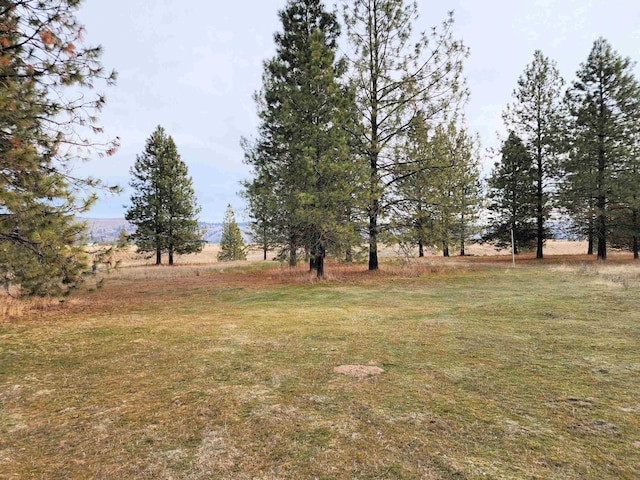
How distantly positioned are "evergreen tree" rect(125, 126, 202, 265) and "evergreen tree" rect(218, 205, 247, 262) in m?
14.5

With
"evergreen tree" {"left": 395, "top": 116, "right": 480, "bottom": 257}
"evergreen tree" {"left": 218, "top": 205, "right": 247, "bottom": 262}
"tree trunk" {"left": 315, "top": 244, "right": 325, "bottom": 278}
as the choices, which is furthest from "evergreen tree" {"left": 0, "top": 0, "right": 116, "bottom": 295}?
"evergreen tree" {"left": 218, "top": 205, "right": 247, "bottom": 262}

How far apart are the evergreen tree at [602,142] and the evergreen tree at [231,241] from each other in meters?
33.5

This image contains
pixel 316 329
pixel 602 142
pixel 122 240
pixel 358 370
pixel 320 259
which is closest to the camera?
pixel 358 370

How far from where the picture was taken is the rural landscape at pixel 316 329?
2451mm

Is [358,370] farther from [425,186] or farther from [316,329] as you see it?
[425,186]

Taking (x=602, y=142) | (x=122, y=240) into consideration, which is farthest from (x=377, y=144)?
(x=602, y=142)

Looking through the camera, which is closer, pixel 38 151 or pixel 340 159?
pixel 38 151

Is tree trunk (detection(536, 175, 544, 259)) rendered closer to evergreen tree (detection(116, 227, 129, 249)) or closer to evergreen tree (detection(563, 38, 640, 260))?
evergreen tree (detection(563, 38, 640, 260))

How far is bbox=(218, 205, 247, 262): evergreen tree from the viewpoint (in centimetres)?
4267

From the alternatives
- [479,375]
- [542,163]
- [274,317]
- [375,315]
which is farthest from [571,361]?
[542,163]

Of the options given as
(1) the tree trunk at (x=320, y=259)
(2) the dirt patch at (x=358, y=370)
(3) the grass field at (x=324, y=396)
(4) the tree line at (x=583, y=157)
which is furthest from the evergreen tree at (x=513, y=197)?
(2) the dirt patch at (x=358, y=370)

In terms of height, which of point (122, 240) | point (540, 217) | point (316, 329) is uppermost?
point (540, 217)

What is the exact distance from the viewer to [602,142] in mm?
20422

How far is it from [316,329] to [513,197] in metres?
24.8
